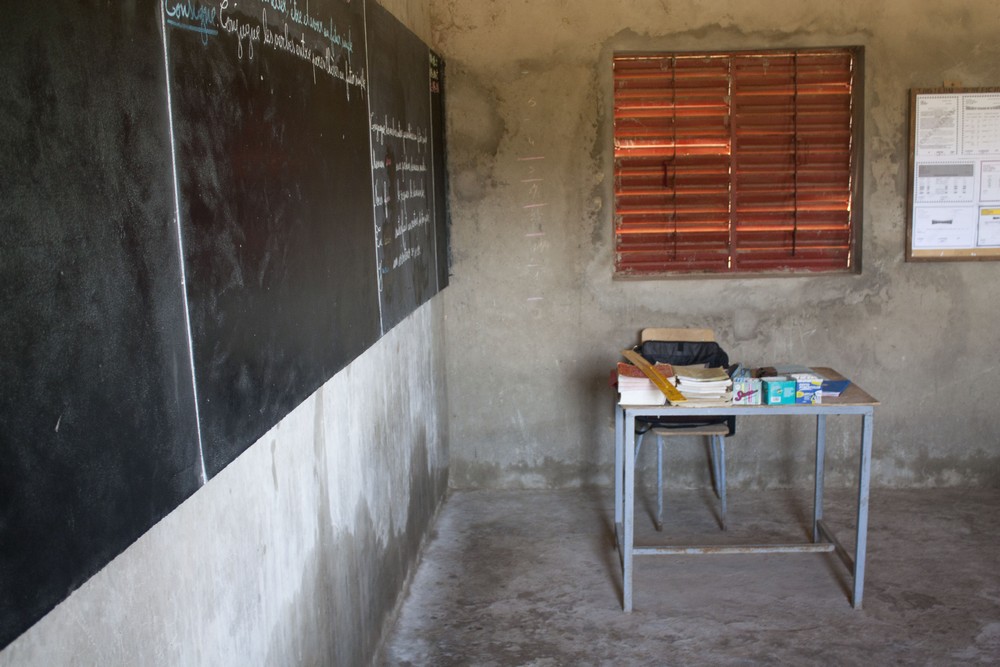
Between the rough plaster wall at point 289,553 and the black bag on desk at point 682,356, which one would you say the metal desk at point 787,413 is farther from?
the rough plaster wall at point 289,553

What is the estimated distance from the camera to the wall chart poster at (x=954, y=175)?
509cm

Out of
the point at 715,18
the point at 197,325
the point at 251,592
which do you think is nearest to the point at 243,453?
the point at 251,592

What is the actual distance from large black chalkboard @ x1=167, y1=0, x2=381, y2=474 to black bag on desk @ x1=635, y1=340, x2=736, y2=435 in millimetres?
1868

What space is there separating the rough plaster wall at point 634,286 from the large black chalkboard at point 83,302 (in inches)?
146

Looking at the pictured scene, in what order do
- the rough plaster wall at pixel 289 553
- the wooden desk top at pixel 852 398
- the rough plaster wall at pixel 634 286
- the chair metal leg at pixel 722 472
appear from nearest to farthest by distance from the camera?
the rough plaster wall at pixel 289 553 → the wooden desk top at pixel 852 398 → the chair metal leg at pixel 722 472 → the rough plaster wall at pixel 634 286

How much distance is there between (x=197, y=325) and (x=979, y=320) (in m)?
4.77

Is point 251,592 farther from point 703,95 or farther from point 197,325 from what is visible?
point 703,95

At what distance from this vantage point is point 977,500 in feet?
17.1

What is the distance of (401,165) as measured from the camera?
3.93m

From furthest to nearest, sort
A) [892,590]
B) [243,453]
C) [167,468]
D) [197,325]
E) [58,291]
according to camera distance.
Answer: [892,590] → [243,453] → [197,325] → [167,468] → [58,291]

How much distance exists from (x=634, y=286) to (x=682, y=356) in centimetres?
90

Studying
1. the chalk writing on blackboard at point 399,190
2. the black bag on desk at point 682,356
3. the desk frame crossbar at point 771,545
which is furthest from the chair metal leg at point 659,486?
the chalk writing on blackboard at point 399,190

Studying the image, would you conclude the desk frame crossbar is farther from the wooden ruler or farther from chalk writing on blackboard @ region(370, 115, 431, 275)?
chalk writing on blackboard @ region(370, 115, 431, 275)

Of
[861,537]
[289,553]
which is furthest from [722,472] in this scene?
[289,553]
